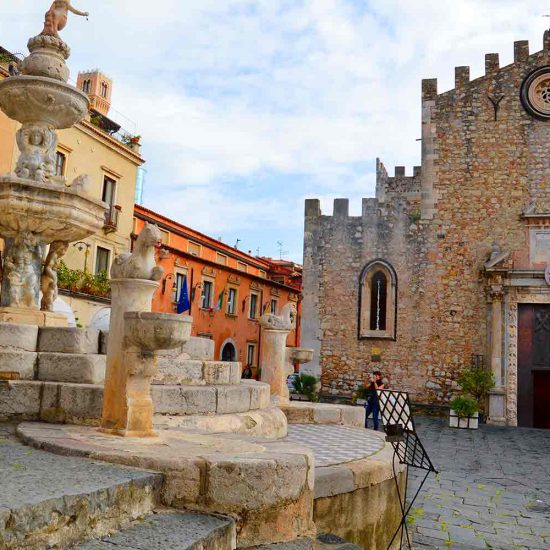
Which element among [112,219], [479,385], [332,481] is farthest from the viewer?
[112,219]

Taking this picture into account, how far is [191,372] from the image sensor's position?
6.40 meters

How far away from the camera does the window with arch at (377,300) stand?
748 inches

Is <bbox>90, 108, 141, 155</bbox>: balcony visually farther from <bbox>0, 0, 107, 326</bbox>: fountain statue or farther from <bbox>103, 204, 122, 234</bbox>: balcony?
<bbox>0, 0, 107, 326</bbox>: fountain statue

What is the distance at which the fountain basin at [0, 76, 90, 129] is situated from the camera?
22.7ft

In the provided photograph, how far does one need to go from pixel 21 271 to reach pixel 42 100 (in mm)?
1992

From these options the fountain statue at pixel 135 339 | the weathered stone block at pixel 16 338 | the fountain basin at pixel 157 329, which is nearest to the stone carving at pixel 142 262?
the fountain statue at pixel 135 339

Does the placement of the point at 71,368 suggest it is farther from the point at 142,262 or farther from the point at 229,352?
the point at 229,352

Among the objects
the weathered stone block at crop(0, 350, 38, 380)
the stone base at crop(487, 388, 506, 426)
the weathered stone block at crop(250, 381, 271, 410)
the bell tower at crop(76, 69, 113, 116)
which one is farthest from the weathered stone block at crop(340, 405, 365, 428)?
the bell tower at crop(76, 69, 113, 116)

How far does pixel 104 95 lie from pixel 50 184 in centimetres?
2636

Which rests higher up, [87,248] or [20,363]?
[87,248]

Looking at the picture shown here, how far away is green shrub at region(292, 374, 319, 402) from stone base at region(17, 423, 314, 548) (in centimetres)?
1460

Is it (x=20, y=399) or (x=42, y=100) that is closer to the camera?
(x=20, y=399)

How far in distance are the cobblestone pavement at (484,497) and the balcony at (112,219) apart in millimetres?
14346

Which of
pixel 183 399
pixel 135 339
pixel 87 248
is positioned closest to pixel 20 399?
pixel 183 399
